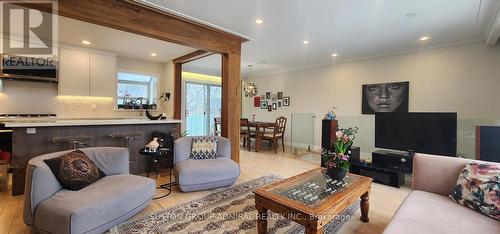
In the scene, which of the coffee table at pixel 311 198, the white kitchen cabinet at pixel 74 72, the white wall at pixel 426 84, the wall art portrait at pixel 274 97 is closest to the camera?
the coffee table at pixel 311 198

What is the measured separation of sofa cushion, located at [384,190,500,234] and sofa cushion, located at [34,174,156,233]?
2.21 meters

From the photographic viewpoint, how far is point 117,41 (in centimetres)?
434

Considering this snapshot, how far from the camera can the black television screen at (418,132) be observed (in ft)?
10.7

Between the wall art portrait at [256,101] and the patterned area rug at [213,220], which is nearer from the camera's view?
the patterned area rug at [213,220]

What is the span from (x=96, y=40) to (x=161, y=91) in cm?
220

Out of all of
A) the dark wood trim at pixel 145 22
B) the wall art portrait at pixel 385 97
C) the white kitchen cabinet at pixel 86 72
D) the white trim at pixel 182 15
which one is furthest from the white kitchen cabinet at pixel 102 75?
the wall art portrait at pixel 385 97

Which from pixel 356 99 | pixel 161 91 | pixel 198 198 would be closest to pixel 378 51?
pixel 356 99

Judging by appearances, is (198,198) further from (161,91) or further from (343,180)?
(161,91)

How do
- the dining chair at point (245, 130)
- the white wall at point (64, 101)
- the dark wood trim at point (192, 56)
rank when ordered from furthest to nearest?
the dining chair at point (245, 130), the dark wood trim at point (192, 56), the white wall at point (64, 101)

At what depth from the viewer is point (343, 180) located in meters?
2.26

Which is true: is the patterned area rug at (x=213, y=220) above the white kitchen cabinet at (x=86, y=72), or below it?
below

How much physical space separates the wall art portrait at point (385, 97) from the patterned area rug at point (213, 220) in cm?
318

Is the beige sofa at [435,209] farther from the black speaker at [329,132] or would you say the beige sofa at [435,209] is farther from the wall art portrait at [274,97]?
the wall art portrait at [274,97]

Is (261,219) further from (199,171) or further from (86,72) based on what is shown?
(86,72)
